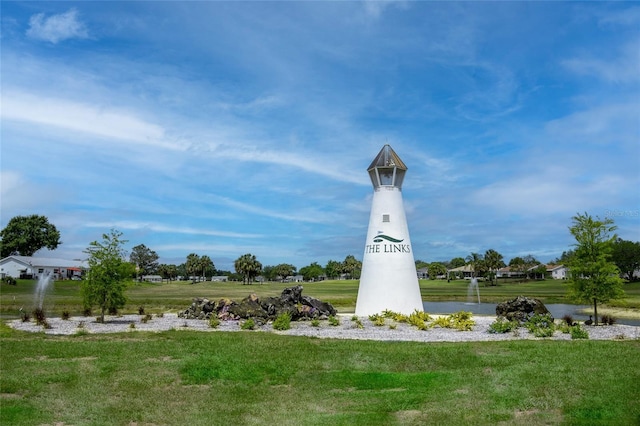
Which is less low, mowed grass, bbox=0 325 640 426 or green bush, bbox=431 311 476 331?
green bush, bbox=431 311 476 331

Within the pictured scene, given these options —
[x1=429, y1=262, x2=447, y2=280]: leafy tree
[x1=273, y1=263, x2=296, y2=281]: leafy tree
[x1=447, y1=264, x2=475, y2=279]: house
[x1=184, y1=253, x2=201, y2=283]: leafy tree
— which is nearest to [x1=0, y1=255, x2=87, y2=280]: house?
[x1=184, y1=253, x2=201, y2=283]: leafy tree

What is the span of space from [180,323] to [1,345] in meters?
8.85

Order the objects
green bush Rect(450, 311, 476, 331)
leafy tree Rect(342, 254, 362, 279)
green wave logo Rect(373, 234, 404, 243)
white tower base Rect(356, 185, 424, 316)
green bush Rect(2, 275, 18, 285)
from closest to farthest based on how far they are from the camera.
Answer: green bush Rect(450, 311, 476, 331)
white tower base Rect(356, 185, 424, 316)
green wave logo Rect(373, 234, 404, 243)
green bush Rect(2, 275, 18, 285)
leafy tree Rect(342, 254, 362, 279)

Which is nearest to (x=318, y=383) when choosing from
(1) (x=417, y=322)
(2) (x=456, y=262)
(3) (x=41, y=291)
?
(1) (x=417, y=322)

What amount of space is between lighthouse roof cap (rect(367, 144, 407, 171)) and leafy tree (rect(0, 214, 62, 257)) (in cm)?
9380

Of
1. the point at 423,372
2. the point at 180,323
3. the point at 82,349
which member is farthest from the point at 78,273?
the point at 423,372

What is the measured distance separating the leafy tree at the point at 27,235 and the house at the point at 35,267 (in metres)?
5.61

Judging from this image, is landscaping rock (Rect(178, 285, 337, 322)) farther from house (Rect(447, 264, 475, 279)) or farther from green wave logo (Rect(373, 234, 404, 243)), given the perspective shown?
house (Rect(447, 264, 475, 279))

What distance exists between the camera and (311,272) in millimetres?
169125

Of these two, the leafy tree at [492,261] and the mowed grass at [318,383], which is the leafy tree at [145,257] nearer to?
the leafy tree at [492,261]

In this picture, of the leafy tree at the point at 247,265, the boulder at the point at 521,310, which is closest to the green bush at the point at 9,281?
the leafy tree at the point at 247,265

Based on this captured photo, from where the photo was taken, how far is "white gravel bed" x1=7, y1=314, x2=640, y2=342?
63.7 feet

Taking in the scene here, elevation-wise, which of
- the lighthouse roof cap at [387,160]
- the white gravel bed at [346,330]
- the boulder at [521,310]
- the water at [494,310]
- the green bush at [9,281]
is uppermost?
the lighthouse roof cap at [387,160]

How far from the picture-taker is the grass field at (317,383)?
981cm
